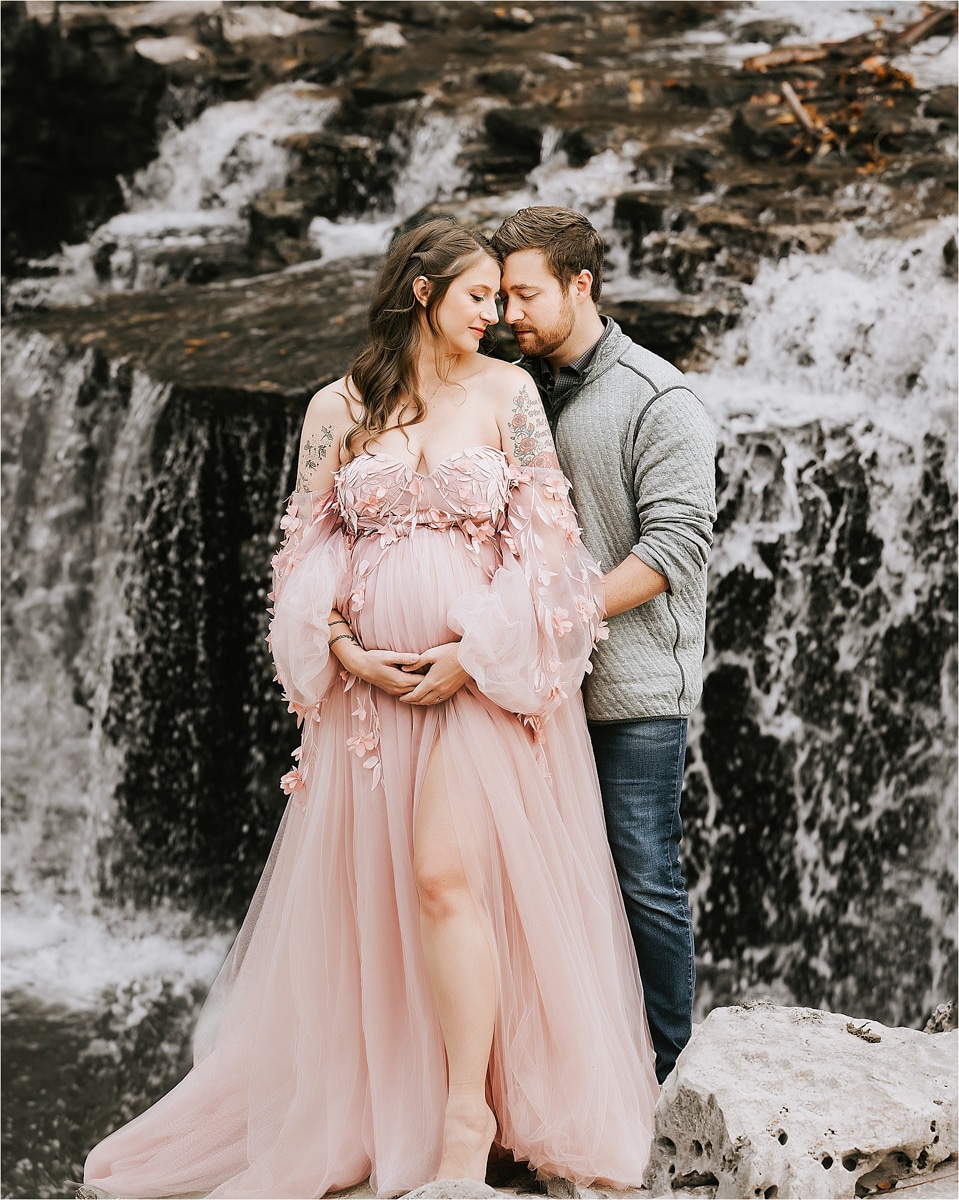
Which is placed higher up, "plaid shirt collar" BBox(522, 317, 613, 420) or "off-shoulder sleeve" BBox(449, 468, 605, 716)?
"plaid shirt collar" BBox(522, 317, 613, 420)

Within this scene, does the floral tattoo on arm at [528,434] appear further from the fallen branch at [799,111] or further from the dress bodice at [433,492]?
the fallen branch at [799,111]

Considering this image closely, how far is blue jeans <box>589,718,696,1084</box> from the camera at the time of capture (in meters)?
2.71

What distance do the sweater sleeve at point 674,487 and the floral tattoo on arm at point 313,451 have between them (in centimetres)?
64

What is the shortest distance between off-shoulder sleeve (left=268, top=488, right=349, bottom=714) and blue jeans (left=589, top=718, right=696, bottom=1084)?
0.65 meters

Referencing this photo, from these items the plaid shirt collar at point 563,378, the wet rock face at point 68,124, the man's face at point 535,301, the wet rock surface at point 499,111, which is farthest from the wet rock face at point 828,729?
the wet rock face at point 68,124

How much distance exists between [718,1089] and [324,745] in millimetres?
982

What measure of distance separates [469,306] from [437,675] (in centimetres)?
71

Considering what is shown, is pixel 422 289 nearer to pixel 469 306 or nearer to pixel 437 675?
pixel 469 306

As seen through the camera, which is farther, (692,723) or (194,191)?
(194,191)

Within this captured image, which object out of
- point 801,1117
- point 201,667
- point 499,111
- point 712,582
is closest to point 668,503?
point 801,1117

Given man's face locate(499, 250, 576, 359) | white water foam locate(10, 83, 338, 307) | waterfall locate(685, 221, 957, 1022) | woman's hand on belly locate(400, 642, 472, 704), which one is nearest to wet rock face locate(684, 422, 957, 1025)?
waterfall locate(685, 221, 957, 1022)

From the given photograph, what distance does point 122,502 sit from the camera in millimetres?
5227

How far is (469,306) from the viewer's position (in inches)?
97.0

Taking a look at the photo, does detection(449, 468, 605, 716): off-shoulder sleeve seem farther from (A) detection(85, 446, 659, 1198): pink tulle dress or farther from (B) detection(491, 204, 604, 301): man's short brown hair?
(B) detection(491, 204, 604, 301): man's short brown hair
